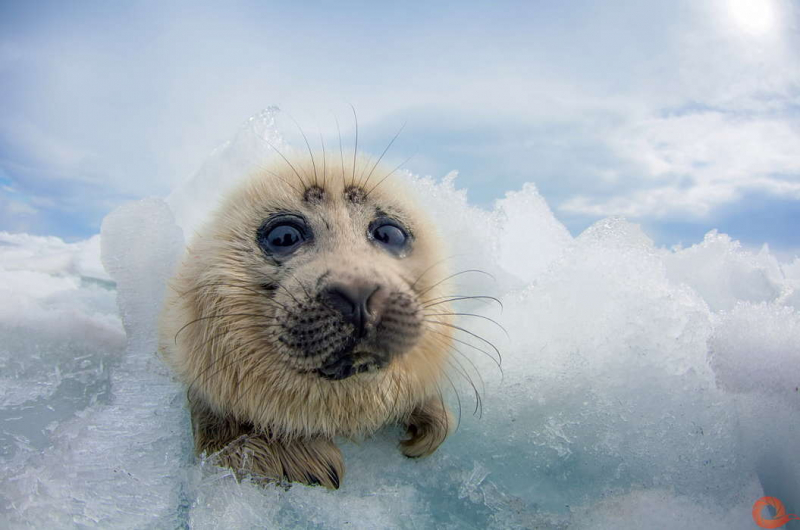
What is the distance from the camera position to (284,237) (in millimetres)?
2168

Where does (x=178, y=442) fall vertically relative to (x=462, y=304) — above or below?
below

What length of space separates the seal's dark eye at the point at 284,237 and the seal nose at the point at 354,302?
0.42 m

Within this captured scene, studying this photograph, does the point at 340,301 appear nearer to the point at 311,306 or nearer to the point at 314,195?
the point at 311,306

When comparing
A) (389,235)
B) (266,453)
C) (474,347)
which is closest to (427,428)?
(474,347)

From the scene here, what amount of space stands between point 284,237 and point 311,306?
16.9 inches

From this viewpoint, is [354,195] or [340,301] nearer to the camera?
[340,301]

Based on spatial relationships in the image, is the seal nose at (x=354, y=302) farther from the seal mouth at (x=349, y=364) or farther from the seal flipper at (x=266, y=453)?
the seal flipper at (x=266, y=453)

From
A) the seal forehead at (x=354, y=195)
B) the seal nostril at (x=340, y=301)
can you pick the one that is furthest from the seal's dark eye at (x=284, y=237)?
the seal nostril at (x=340, y=301)

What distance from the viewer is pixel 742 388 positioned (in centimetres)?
254

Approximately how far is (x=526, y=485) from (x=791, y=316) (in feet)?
4.75

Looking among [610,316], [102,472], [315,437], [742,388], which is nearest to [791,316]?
[742,388]

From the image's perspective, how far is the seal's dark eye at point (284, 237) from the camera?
2.15m

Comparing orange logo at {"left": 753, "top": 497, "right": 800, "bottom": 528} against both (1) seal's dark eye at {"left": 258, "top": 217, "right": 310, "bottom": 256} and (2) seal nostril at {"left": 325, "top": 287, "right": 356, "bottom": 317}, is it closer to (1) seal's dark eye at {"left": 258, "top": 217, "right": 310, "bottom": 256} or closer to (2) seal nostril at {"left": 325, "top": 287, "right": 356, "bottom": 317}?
(2) seal nostril at {"left": 325, "top": 287, "right": 356, "bottom": 317}

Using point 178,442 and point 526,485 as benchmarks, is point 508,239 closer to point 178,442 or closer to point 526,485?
point 526,485
